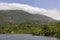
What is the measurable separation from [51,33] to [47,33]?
3578 millimetres

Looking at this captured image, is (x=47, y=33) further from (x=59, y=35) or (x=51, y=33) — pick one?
(x=59, y=35)

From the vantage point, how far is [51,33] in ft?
518

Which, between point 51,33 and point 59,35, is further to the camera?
point 51,33

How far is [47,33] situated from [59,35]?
1941cm

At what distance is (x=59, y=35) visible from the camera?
465ft

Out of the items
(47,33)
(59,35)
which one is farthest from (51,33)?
(59,35)

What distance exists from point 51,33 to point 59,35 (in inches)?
646

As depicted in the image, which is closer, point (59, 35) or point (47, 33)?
point (59, 35)
